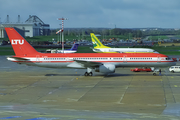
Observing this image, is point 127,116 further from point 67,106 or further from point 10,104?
point 10,104

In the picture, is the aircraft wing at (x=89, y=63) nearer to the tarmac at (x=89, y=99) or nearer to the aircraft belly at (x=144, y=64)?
the tarmac at (x=89, y=99)

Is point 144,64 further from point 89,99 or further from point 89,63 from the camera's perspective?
point 89,99

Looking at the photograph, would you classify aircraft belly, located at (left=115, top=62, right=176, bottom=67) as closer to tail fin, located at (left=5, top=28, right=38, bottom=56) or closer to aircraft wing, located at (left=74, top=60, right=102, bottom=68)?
aircraft wing, located at (left=74, top=60, right=102, bottom=68)

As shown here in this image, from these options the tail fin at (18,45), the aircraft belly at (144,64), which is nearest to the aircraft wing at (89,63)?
the aircraft belly at (144,64)

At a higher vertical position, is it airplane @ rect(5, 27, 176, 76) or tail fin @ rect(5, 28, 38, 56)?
tail fin @ rect(5, 28, 38, 56)

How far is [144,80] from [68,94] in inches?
642

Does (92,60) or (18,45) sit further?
(18,45)

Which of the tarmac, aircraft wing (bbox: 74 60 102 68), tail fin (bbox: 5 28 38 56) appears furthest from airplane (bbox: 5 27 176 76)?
the tarmac

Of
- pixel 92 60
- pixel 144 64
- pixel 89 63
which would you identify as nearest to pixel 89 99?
A: pixel 89 63

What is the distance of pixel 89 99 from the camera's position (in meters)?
31.9

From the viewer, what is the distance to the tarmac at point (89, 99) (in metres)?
23.7

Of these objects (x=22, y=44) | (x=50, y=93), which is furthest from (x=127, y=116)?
(x=22, y=44)

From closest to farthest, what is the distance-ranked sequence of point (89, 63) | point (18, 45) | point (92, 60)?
1. point (89, 63)
2. point (92, 60)
3. point (18, 45)

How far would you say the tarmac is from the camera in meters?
23.7
